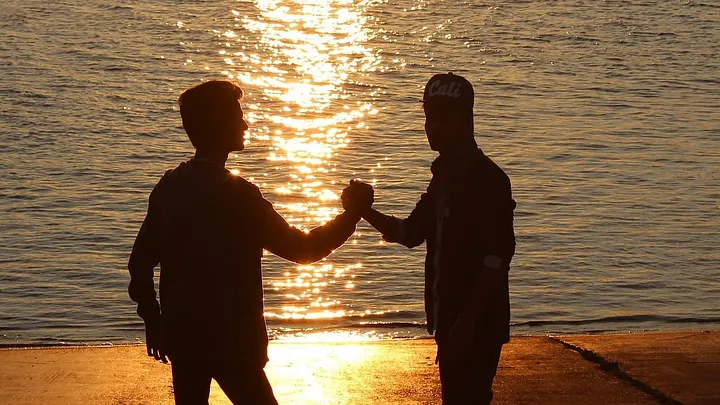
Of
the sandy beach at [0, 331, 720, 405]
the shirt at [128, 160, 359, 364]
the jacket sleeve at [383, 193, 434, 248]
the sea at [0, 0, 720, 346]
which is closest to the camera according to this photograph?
the shirt at [128, 160, 359, 364]

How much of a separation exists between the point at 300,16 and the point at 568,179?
18886 millimetres

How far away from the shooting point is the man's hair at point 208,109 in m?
4.97

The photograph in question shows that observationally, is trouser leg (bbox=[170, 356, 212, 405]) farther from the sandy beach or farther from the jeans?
the sandy beach

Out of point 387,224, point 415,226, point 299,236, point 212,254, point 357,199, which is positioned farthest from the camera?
point 357,199

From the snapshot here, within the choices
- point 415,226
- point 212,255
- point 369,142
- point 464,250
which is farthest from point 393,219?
point 369,142

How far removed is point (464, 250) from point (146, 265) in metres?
1.21

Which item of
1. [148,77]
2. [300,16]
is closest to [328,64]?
[148,77]

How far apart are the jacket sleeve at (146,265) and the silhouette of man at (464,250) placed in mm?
1048

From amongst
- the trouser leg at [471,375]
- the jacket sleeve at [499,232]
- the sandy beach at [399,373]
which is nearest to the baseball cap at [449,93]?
the jacket sleeve at [499,232]

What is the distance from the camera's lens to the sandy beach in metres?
7.70

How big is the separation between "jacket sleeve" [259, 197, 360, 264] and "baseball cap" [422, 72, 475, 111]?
2.23 ft

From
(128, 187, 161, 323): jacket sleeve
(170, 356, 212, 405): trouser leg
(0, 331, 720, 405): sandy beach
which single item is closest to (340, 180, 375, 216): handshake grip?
(128, 187, 161, 323): jacket sleeve

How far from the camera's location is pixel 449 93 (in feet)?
16.5

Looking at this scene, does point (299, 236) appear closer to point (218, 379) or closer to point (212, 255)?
point (212, 255)
